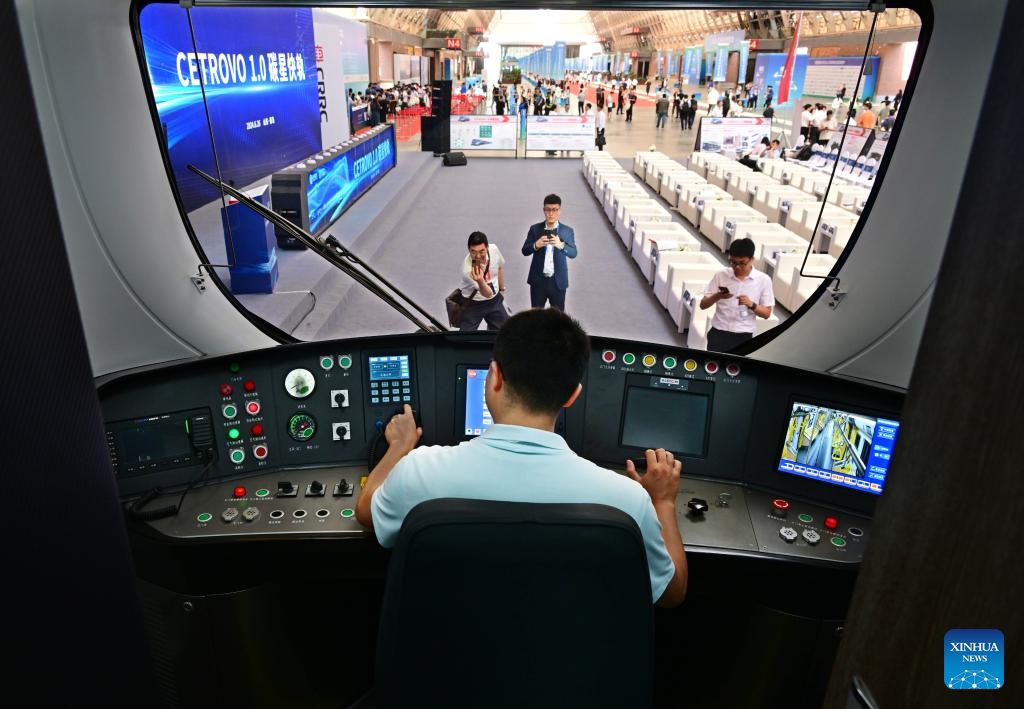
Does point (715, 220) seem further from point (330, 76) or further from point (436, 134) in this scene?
point (436, 134)

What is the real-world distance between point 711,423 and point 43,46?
90.8 inches

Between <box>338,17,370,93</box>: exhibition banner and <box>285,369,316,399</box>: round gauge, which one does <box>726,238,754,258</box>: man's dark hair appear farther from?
<box>338,17,370,93</box>: exhibition banner

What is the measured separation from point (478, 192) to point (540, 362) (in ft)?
37.6

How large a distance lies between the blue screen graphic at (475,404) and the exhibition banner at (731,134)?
1400 cm

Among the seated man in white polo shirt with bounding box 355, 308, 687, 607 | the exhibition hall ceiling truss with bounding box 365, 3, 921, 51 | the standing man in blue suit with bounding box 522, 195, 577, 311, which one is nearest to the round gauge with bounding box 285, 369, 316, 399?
the seated man in white polo shirt with bounding box 355, 308, 687, 607

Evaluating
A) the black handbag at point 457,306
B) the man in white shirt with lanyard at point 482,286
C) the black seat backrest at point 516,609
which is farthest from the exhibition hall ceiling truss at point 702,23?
the black seat backrest at point 516,609

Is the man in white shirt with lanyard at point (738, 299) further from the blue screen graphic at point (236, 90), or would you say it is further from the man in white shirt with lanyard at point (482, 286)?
the blue screen graphic at point (236, 90)

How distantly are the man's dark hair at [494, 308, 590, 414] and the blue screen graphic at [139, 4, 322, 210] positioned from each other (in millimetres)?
6311

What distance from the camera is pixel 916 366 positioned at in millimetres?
586

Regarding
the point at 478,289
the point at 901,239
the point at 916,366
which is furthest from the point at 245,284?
the point at 916,366

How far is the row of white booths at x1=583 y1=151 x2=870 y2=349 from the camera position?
252 inches

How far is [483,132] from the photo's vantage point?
16.1 m

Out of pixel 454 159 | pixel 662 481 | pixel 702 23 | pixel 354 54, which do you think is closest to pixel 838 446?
pixel 662 481

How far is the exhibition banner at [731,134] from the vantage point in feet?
48.2
